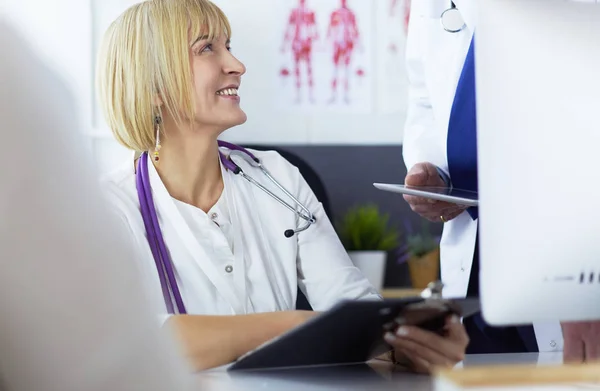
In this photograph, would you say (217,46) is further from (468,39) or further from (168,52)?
(468,39)

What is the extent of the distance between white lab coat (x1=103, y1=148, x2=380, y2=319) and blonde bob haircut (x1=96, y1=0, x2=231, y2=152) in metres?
0.13

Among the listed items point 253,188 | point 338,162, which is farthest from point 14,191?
point 338,162

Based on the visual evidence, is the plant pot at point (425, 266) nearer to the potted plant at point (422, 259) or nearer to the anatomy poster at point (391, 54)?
the potted plant at point (422, 259)

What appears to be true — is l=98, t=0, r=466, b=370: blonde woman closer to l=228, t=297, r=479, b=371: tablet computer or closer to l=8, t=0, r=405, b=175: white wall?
l=228, t=297, r=479, b=371: tablet computer

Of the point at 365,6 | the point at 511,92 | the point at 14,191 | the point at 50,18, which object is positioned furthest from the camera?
the point at 365,6

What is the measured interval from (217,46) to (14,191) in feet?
4.67

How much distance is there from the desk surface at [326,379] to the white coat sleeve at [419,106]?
2.80ft

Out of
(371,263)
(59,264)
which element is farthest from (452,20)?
(371,263)

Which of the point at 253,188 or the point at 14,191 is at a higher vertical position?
the point at 14,191

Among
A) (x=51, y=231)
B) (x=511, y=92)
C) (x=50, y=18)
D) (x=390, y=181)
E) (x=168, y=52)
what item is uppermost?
(x=50, y=18)

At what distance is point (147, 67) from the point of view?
188cm

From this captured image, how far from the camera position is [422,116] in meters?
2.15

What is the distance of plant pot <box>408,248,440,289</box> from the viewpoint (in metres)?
3.60

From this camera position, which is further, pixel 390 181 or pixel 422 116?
pixel 390 181
